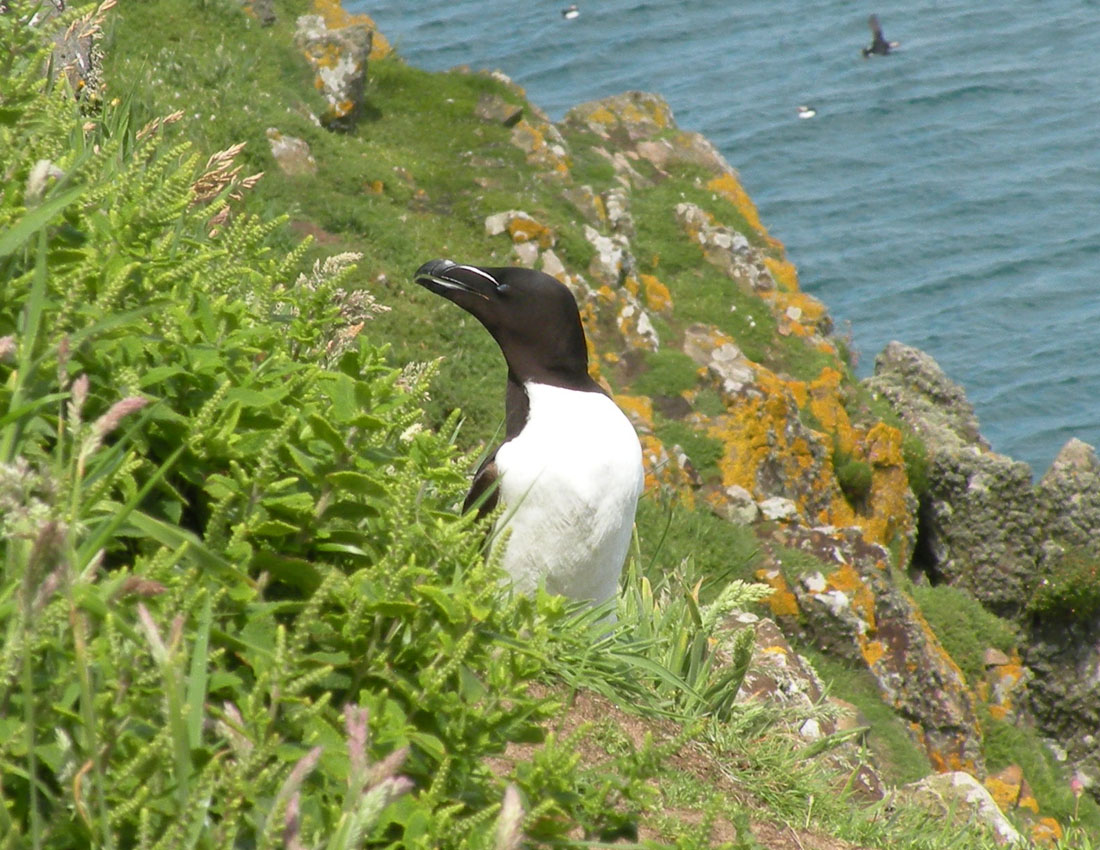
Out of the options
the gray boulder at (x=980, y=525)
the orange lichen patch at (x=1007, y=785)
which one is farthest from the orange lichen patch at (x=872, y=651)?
the gray boulder at (x=980, y=525)

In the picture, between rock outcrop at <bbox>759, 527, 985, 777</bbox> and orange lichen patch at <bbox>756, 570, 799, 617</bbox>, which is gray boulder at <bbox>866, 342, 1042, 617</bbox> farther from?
orange lichen patch at <bbox>756, 570, 799, 617</bbox>

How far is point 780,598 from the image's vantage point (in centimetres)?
922

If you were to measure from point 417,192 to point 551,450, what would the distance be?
294 inches

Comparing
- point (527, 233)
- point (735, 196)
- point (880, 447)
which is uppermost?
point (527, 233)

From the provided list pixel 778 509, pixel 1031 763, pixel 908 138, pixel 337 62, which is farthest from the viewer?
pixel 908 138

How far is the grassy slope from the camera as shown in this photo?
349 inches

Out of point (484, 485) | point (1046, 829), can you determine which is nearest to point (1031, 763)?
point (1046, 829)

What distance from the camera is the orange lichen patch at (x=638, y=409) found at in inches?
394

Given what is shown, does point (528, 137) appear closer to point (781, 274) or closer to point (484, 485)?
point (781, 274)

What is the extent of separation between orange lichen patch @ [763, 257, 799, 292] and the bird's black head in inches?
357

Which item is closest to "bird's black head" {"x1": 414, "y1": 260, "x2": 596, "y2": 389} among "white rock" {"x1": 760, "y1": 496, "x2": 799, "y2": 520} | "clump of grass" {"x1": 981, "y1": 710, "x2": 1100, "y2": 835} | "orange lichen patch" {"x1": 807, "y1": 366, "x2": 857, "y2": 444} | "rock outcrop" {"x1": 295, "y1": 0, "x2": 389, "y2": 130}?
"white rock" {"x1": 760, "y1": 496, "x2": 799, "y2": 520}

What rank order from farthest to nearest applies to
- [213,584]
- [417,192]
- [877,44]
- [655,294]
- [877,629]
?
[877,44]
[655,294]
[417,192]
[877,629]
[213,584]

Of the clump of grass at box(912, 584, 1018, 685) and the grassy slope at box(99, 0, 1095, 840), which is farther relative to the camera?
the clump of grass at box(912, 584, 1018, 685)

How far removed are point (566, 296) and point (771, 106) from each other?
32354mm
